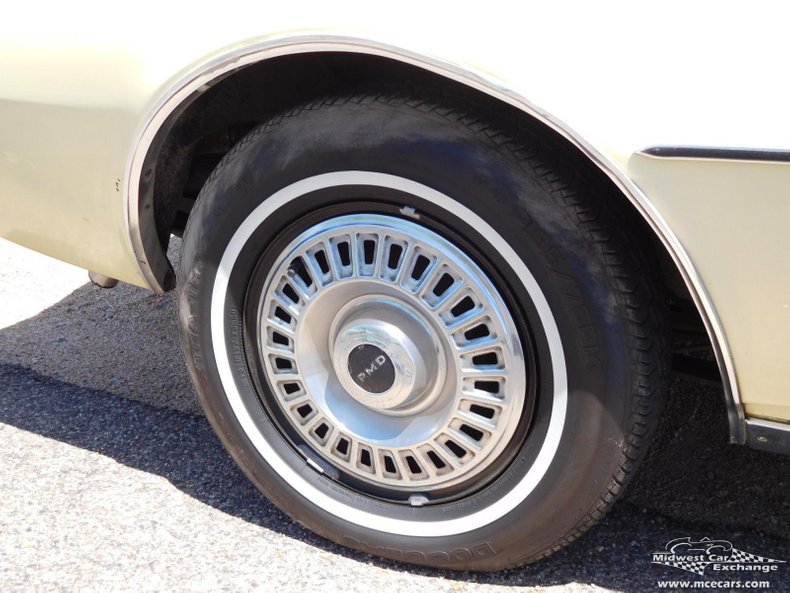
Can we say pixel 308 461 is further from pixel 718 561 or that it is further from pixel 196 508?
pixel 718 561

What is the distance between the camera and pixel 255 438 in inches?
87.7

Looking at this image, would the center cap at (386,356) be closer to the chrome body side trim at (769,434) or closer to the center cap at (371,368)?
the center cap at (371,368)

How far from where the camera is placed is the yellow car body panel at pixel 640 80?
1488 mm

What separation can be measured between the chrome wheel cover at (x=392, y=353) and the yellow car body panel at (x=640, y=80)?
0.41m

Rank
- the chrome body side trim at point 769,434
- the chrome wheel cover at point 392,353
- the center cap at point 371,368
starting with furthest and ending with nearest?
the center cap at point 371,368 < the chrome wheel cover at point 392,353 < the chrome body side trim at point 769,434

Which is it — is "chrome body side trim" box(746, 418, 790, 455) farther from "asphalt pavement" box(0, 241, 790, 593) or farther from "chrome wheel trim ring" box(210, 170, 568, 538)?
"asphalt pavement" box(0, 241, 790, 593)

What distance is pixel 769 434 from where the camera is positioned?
1.70 meters

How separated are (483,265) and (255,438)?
788 mm

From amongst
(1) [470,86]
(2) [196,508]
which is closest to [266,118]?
(1) [470,86]

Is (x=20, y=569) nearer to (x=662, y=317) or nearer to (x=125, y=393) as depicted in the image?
(x=125, y=393)

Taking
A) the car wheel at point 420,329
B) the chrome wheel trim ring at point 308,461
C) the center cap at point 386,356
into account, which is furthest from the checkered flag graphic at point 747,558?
the center cap at point 386,356

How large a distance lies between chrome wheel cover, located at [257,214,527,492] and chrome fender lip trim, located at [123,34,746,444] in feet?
1.24

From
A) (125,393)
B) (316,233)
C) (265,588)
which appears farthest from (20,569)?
(316,233)

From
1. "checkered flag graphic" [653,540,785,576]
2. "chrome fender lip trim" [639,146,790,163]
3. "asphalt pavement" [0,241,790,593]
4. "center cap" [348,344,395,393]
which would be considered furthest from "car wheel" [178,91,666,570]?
"checkered flag graphic" [653,540,785,576]
